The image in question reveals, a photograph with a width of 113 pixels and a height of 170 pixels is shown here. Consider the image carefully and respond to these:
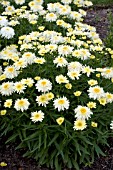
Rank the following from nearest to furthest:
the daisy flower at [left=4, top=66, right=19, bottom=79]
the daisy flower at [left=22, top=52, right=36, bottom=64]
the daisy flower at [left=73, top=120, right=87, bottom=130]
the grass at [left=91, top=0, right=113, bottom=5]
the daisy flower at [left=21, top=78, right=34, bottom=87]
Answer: the daisy flower at [left=73, top=120, right=87, bottom=130] < the daisy flower at [left=21, top=78, right=34, bottom=87] < the daisy flower at [left=4, top=66, right=19, bottom=79] < the daisy flower at [left=22, top=52, right=36, bottom=64] < the grass at [left=91, top=0, right=113, bottom=5]

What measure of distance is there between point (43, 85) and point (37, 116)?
1.16 feet

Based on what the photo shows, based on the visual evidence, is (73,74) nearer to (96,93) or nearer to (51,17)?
(96,93)

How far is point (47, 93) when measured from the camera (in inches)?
168

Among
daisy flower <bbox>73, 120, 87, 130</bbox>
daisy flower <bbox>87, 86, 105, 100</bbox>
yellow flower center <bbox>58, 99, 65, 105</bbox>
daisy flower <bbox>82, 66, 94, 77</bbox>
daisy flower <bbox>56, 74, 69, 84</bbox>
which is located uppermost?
daisy flower <bbox>82, 66, 94, 77</bbox>

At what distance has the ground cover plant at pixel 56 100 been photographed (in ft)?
13.4

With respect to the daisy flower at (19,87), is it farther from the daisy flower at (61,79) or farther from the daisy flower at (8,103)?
the daisy flower at (61,79)

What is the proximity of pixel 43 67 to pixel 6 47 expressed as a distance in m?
0.76

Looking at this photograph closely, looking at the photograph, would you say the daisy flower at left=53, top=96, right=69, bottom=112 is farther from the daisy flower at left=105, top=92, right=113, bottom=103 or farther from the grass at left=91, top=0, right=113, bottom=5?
the grass at left=91, top=0, right=113, bottom=5

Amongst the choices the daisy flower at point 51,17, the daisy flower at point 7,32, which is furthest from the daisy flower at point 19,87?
the daisy flower at point 51,17

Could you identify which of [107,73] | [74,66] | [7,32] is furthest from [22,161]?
[7,32]

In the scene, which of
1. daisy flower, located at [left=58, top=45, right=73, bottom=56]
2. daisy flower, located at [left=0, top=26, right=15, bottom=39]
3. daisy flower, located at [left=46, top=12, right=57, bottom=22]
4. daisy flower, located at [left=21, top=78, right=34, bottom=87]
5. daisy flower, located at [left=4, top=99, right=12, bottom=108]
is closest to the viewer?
daisy flower, located at [left=4, top=99, right=12, bottom=108]

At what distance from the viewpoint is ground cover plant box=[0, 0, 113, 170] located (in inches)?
161

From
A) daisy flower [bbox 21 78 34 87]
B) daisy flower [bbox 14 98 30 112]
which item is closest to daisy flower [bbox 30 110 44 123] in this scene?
daisy flower [bbox 14 98 30 112]

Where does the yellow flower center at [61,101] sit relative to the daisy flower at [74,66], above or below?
below
